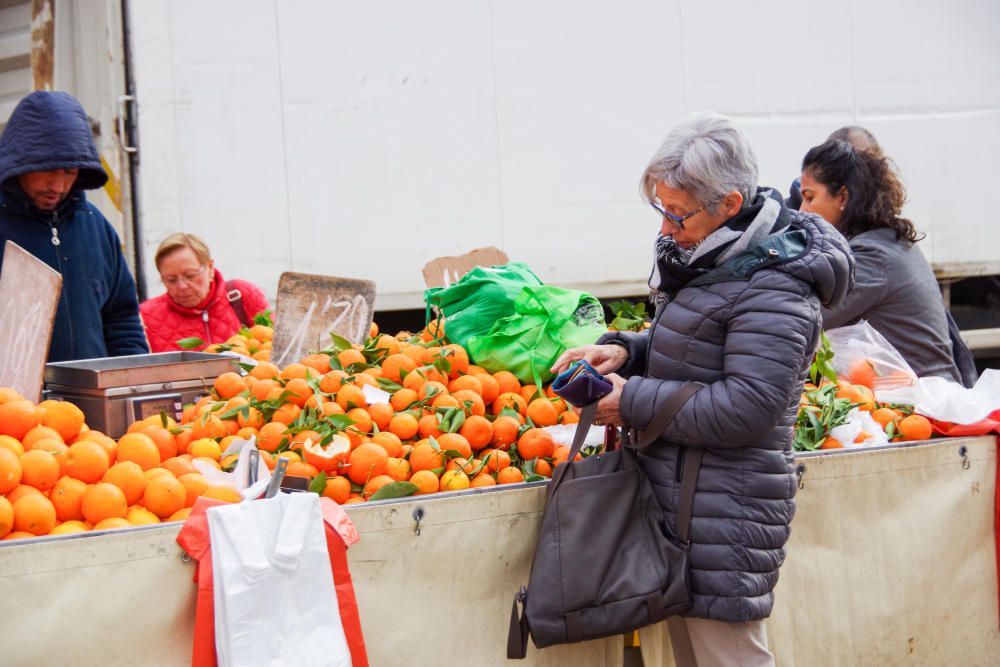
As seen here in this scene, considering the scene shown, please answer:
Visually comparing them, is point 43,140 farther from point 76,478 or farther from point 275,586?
point 275,586

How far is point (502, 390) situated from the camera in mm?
3217

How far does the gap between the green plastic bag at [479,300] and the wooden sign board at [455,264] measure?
1.66 ft

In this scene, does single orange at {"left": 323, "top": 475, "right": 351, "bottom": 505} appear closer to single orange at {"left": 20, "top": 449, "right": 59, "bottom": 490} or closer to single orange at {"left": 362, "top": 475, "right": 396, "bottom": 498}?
single orange at {"left": 362, "top": 475, "right": 396, "bottom": 498}

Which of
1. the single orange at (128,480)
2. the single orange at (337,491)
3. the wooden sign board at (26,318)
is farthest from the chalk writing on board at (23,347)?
the single orange at (337,491)

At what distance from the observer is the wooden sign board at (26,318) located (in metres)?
2.77

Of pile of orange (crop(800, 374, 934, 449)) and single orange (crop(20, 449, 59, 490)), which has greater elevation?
single orange (crop(20, 449, 59, 490))

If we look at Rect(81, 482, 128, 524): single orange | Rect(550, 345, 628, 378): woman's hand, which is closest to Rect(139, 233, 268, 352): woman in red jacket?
Rect(81, 482, 128, 524): single orange

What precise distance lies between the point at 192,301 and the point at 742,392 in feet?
10.4

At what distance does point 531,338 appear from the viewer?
3322 mm

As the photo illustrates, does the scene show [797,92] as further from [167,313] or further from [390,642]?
[390,642]

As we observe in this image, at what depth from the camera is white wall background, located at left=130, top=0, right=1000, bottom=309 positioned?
5.14m

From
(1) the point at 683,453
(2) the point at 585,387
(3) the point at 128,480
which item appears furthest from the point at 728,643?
(3) the point at 128,480

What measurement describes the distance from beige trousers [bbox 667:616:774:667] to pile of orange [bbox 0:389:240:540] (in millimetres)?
1172

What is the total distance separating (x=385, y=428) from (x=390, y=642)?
0.65 metres
